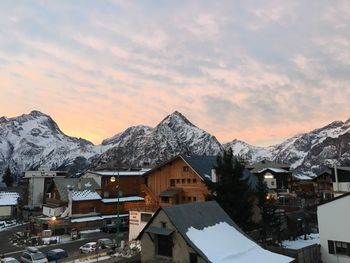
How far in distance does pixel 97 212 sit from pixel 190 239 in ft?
159

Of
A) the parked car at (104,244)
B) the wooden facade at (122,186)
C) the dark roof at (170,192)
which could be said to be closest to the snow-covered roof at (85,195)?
the wooden facade at (122,186)

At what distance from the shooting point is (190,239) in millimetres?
24797

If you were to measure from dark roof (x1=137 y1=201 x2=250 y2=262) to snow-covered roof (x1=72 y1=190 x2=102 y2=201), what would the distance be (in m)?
43.1

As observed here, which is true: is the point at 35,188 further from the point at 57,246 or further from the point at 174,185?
the point at 174,185

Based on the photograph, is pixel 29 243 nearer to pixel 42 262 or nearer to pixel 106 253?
pixel 42 262

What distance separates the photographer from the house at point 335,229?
96.8ft

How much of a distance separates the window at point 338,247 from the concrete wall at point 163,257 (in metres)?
13.4

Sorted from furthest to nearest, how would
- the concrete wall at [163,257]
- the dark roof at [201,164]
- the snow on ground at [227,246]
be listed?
the dark roof at [201,164] < the concrete wall at [163,257] < the snow on ground at [227,246]

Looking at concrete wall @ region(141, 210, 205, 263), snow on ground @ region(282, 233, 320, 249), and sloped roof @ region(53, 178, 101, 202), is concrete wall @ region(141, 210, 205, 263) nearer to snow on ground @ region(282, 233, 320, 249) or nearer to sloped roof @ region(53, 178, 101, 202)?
→ snow on ground @ region(282, 233, 320, 249)

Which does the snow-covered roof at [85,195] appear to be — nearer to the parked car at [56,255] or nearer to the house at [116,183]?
the house at [116,183]

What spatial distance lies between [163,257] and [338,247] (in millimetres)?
15411

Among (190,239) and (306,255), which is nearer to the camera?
(190,239)

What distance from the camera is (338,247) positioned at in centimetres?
2991

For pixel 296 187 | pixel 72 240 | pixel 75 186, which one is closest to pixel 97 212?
pixel 75 186
